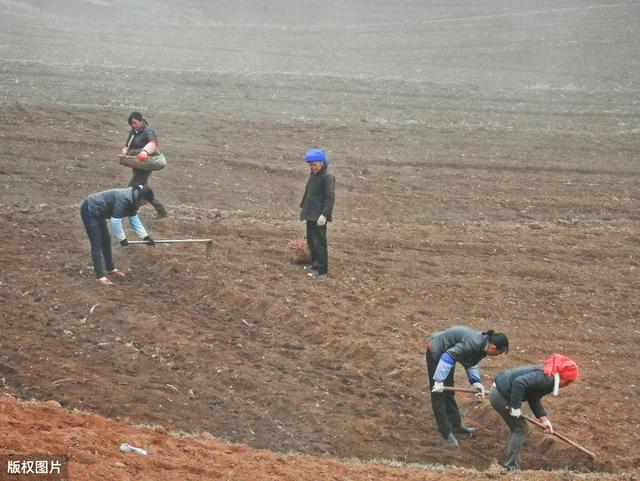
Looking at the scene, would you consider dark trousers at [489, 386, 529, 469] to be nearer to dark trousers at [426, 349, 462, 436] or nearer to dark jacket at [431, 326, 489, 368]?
dark jacket at [431, 326, 489, 368]

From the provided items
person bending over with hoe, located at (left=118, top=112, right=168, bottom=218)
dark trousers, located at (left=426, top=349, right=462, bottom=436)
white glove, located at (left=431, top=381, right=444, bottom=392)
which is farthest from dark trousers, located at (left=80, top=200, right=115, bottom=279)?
white glove, located at (left=431, top=381, right=444, bottom=392)

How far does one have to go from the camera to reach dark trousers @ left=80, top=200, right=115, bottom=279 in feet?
40.9

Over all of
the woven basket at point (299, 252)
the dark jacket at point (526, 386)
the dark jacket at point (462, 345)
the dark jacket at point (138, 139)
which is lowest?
the dark jacket at point (526, 386)

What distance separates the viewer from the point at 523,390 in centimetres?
945

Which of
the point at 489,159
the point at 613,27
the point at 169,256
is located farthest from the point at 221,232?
the point at 613,27

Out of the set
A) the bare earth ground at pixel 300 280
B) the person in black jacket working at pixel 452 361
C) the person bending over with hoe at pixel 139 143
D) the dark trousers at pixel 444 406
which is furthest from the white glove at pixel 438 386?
the person bending over with hoe at pixel 139 143

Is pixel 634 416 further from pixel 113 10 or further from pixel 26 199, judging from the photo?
pixel 113 10

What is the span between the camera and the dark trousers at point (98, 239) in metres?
12.5

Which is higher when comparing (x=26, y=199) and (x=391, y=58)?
(x=391, y=58)

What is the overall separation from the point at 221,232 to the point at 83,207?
350 cm

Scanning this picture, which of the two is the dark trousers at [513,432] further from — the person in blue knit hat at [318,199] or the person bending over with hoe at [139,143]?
the person bending over with hoe at [139,143]

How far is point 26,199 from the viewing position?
16.5 meters

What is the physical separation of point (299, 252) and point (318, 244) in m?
0.62

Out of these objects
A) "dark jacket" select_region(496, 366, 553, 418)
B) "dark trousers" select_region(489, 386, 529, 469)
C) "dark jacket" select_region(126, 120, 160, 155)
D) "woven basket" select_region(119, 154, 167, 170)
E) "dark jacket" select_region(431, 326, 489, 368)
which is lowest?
"dark trousers" select_region(489, 386, 529, 469)
